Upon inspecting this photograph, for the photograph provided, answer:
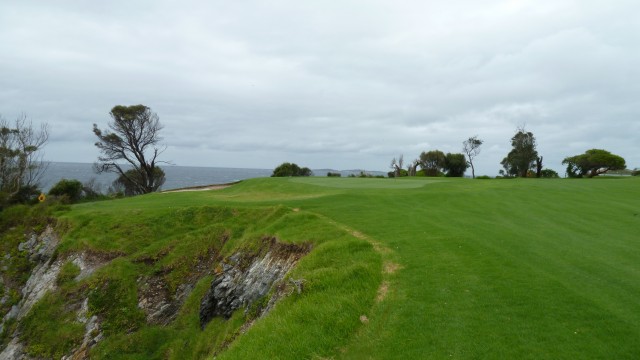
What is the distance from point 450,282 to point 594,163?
45.1 meters

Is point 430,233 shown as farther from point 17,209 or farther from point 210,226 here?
point 17,209

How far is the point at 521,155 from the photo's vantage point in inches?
2221

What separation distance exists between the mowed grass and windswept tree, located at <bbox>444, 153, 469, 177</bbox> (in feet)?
145

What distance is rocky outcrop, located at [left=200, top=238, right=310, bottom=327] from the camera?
13516mm

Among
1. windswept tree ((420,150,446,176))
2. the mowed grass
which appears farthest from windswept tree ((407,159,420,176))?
the mowed grass

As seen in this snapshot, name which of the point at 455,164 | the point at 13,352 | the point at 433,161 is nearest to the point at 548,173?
the point at 455,164

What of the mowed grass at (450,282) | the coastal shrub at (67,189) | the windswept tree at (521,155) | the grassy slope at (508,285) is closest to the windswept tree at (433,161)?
the windswept tree at (521,155)

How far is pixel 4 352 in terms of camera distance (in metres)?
16.7

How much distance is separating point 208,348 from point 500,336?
31.0 feet

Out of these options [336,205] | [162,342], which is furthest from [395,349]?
[336,205]

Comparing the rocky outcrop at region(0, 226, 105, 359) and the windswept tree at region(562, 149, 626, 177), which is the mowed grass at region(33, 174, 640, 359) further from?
the windswept tree at region(562, 149, 626, 177)

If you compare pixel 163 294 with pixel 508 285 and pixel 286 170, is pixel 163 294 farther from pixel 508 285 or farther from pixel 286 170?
pixel 286 170

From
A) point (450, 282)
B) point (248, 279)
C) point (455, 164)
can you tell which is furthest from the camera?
point (455, 164)

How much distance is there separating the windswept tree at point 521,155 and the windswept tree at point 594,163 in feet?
30.7
